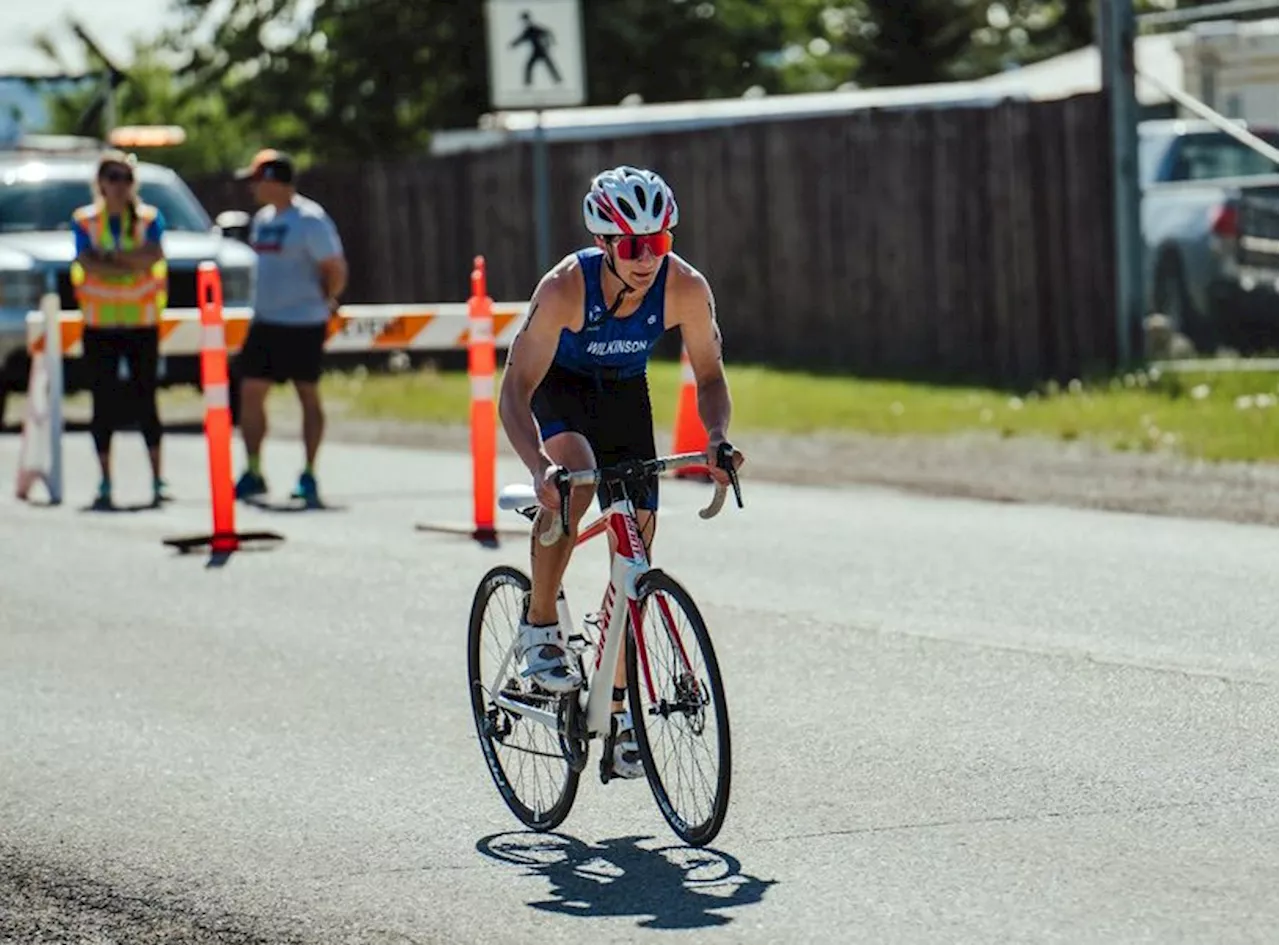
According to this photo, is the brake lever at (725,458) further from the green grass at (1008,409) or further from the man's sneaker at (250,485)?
the man's sneaker at (250,485)

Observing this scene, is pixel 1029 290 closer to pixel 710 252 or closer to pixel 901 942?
pixel 710 252

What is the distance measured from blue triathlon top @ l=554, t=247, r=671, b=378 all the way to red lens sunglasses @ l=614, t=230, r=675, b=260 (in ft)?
0.54

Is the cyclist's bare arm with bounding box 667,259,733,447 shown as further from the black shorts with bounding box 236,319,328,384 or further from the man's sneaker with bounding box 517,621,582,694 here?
the black shorts with bounding box 236,319,328,384

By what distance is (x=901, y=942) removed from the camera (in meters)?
6.53

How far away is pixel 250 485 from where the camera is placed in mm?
17234

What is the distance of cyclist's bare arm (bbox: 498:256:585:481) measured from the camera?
777 centimetres

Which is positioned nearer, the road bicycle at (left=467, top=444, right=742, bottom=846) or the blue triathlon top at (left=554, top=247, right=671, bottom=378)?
the road bicycle at (left=467, top=444, right=742, bottom=846)

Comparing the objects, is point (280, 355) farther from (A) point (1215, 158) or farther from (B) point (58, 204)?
(B) point (58, 204)

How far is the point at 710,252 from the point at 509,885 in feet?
64.6

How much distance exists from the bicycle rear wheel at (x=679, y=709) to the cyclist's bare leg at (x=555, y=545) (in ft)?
1.43

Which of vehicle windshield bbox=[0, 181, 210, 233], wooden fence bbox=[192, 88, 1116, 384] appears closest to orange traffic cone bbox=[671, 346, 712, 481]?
wooden fence bbox=[192, 88, 1116, 384]

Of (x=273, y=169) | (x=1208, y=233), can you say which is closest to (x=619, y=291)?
(x=273, y=169)

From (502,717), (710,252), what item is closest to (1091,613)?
(502,717)

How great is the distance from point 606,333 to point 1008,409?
1256 cm
